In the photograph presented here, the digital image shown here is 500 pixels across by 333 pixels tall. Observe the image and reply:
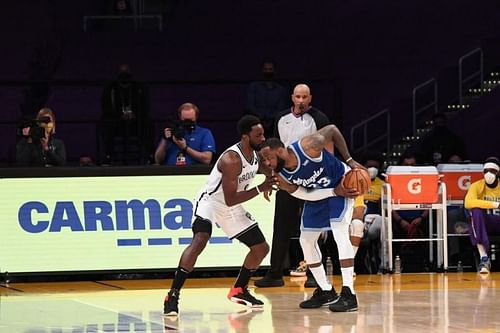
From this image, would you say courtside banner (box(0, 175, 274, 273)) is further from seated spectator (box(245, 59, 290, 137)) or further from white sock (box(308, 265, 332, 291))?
white sock (box(308, 265, 332, 291))

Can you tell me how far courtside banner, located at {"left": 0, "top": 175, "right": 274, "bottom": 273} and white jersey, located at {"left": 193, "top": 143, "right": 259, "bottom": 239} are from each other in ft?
10.9

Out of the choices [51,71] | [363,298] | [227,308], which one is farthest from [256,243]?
[51,71]

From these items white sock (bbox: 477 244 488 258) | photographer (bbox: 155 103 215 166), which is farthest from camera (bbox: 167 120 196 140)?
white sock (bbox: 477 244 488 258)

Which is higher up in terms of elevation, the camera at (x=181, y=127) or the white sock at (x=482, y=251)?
the camera at (x=181, y=127)

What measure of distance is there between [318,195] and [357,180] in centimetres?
44

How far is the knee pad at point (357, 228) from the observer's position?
52.9 ft

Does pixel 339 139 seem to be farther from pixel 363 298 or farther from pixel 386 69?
pixel 386 69

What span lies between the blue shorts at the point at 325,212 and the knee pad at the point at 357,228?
2982 mm

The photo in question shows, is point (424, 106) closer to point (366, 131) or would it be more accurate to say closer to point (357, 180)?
point (366, 131)

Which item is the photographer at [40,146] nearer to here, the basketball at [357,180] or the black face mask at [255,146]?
the black face mask at [255,146]

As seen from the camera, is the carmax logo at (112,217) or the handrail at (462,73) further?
the handrail at (462,73)

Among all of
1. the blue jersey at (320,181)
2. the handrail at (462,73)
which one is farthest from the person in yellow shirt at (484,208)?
the handrail at (462,73)

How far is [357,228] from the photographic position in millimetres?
16188

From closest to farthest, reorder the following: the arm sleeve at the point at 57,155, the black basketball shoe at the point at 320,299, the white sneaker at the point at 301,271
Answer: the black basketball shoe at the point at 320,299
the arm sleeve at the point at 57,155
the white sneaker at the point at 301,271
